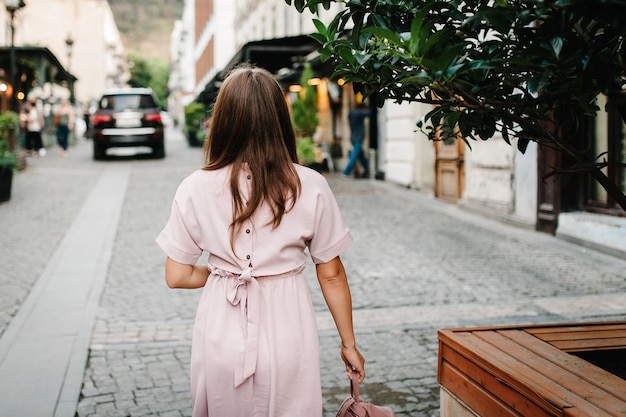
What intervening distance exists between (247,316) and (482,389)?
111cm

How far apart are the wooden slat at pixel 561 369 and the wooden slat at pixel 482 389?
0.13 m

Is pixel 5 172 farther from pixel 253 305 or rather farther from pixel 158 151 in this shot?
pixel 253 305

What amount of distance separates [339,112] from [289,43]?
9.25 ft

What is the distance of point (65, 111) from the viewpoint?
24344 millimetres

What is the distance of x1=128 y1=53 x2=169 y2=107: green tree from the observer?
344ft

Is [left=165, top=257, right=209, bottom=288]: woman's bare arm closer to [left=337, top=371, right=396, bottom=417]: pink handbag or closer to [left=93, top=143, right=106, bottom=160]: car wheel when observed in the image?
[left=337, top=371, right=396, bottom=417]: pink handbag

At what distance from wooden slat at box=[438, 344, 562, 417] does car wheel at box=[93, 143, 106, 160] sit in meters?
19.7

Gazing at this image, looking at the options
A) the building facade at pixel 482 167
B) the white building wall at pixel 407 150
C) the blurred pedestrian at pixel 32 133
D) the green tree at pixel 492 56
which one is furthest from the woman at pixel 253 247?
the blurred pedestrian at pixel 32 133

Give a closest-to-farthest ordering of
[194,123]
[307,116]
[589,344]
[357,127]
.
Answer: [589,344], [357,127], [307,116], [194,123]

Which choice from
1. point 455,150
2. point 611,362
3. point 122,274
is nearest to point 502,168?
point 455,150

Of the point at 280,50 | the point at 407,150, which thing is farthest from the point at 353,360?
the point at 280,50

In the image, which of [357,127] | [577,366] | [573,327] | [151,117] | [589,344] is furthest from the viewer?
[151,117]

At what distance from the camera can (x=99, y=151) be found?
71.8ft

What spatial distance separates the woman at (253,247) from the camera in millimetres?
2295
